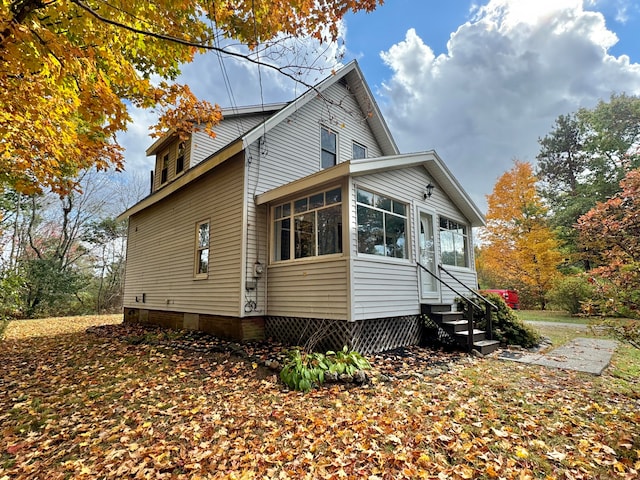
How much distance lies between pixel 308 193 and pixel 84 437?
5442mm

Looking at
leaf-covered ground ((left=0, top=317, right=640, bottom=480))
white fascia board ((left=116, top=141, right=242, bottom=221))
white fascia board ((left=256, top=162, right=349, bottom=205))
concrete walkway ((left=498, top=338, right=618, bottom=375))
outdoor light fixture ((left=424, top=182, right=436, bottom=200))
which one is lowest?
leaf-covered ground ((left=0, top=317, right=640, bottom=480))

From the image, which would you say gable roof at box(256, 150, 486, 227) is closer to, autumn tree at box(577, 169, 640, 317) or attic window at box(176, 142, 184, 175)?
autumn tree at box(577, 169, 640, 317)

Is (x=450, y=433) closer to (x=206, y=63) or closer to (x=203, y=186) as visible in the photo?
(x=206, y=63)

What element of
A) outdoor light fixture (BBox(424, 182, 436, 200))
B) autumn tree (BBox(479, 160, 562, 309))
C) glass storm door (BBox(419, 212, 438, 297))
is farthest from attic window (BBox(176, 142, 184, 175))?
autumn tree (BBox(479, 160, 562, 309))

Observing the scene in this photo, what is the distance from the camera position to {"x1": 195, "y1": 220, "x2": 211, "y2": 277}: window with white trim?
344 inches

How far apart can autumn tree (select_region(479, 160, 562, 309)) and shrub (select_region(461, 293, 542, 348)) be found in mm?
11180

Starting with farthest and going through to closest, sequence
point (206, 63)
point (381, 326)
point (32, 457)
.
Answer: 1. point (381, 326)
2. point (206, 63)
3. point (32, 457)

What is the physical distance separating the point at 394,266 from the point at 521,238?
47.9 ft

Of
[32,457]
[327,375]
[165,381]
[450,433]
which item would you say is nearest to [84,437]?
[32,457]

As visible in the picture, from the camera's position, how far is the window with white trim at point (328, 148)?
10.1 meters

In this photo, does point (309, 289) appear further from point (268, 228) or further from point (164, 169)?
point (164, 169)

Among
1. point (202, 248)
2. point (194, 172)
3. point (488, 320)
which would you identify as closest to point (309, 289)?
point (202, 248)

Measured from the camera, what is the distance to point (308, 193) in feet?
23.3

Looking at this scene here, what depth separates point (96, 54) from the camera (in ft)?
16.1
